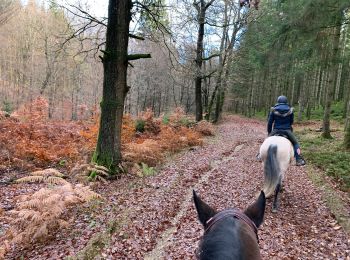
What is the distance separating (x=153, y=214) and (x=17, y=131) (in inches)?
→ 307

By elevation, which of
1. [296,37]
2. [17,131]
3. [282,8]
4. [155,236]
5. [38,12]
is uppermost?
[38,12]

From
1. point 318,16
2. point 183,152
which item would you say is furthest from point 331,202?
point 318,16

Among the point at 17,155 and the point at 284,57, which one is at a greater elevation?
the point at 284,57

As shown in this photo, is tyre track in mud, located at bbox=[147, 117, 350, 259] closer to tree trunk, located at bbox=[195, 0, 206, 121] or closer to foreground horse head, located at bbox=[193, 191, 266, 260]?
foreground horse head, located at bbox=[193, 191, 266, 260]

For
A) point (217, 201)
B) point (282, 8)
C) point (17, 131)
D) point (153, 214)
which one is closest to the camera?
point (153, 214)

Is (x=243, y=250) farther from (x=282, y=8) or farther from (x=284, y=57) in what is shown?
(x=284, y=57)

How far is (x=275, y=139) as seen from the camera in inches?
301

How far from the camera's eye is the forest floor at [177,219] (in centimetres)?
505

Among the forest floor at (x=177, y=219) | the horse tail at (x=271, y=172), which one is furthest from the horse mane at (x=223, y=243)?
the horse tail at (x=271, y=172)

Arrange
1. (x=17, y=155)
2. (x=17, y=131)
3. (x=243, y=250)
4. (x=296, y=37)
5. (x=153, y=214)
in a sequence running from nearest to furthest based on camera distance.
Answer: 1. (x=243, y=250)
2. (x=153, y=214)
3. (x=17, y=155)
4. (x=17, y=131)
5. (x=296, y=37)

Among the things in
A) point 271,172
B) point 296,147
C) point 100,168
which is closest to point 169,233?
point 271,172

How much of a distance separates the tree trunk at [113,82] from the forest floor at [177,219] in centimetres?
100

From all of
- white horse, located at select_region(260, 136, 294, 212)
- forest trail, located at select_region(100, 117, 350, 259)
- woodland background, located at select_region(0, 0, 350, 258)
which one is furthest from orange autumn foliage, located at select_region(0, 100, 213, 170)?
white horse, located at select_region(260, 136, 294, 212)

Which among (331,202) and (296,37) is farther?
(296,37)
